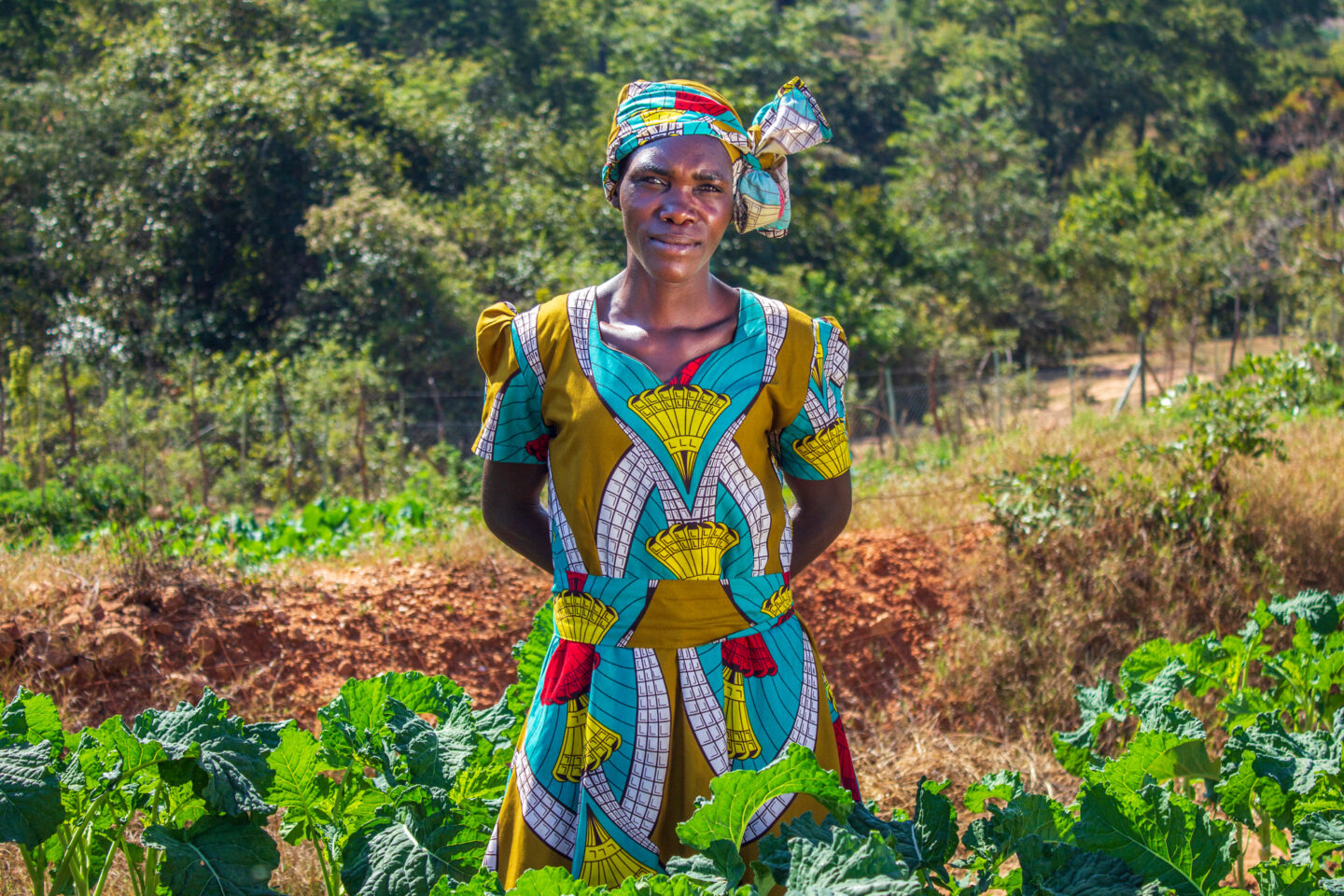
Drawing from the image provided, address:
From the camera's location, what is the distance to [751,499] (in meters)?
1.65

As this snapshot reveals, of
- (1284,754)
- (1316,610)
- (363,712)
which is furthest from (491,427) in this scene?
(1316,610)

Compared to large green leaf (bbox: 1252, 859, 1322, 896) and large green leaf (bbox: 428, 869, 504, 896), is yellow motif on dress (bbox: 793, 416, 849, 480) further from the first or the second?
large green leaf (bbox: 1252, 859, 1322, 896)

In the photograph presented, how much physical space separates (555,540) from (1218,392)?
4.49m

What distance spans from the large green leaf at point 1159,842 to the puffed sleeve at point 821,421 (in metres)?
0.65

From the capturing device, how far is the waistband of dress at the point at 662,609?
162cm

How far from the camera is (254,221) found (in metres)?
13.1

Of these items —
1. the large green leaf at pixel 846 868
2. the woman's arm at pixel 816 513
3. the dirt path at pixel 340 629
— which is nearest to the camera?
the large green leaf at pixel 846 868

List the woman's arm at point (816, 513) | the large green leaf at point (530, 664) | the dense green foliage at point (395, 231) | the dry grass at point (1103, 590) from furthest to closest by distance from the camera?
1. the dense green foliage at point (395, 231)
2. the dry grass at point (1103, 590)
3. the large green leaf at point (530, 664)
4. the woman's arm at point (816, 513)

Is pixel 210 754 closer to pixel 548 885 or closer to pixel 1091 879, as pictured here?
pixel 548 885

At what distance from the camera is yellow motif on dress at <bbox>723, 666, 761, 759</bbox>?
1.65 meters

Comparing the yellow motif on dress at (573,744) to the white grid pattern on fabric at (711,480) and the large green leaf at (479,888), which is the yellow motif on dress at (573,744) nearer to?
the large green leaf at (479,888)

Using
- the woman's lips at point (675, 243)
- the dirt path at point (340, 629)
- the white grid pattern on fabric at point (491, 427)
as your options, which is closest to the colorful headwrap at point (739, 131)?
the woman's lips at point (675, 243)

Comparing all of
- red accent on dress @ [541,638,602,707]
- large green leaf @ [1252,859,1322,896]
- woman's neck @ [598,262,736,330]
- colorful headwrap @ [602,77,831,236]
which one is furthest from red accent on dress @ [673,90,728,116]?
large green leaf @ [1252,859,1322,896]

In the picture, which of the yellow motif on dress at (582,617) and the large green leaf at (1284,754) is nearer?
the yellow motif on dress at (582,617)
